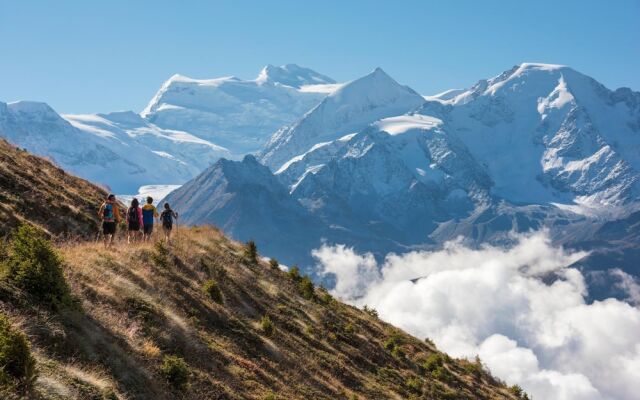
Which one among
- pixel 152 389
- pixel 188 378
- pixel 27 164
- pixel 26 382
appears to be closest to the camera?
pixel 26 382

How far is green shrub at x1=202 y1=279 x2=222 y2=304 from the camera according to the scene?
2442 centimetres

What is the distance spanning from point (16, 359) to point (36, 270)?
3.91 m

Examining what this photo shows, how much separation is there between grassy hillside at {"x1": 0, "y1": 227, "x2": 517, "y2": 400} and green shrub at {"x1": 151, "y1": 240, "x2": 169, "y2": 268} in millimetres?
53

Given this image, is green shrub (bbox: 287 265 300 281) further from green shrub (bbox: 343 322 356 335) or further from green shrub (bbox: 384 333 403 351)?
green shrub (bbox: 343 322 356 335)

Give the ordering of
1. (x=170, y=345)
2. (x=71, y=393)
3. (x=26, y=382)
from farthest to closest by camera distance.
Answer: (x=170, y=345) → (x=71, y=393) → (x=26, y=382)

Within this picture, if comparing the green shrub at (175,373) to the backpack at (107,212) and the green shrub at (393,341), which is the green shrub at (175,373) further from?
the green shrub at (393,341)

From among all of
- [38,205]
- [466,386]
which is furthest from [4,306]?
[466,386]

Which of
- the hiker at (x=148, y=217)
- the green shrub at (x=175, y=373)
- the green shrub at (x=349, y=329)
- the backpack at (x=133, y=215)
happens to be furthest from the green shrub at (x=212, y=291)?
the green shrub at (x=349, y=329)

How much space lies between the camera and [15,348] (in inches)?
477

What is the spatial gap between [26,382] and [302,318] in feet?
60.8

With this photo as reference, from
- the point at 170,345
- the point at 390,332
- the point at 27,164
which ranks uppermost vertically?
the point at 390,332

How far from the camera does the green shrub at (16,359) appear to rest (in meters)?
12.0

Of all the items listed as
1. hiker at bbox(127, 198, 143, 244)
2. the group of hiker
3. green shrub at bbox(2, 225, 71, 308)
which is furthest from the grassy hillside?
hiker at bbox(127, 198, 143, 244)

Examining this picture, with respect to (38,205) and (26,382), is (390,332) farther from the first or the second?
(26,382)
